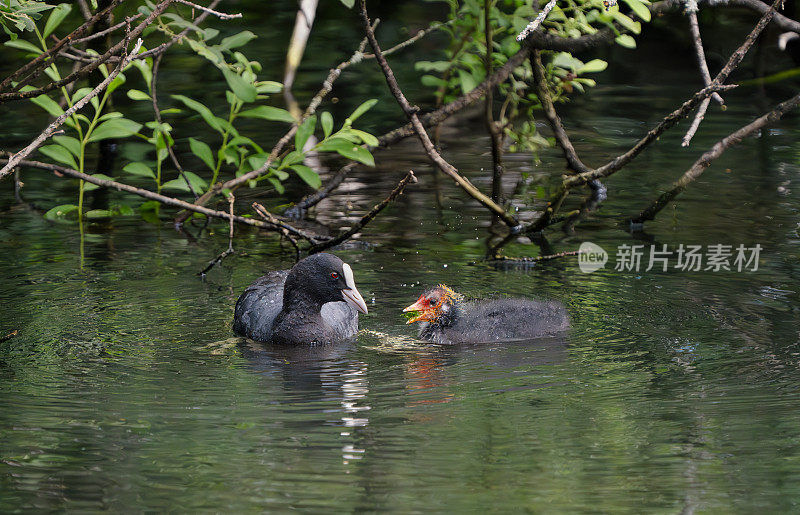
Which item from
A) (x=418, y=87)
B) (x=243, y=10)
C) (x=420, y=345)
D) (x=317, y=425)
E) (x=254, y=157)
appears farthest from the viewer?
(x=243, y=10)

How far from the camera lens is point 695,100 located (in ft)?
25.7

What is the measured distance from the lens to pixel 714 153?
8617 millimetres

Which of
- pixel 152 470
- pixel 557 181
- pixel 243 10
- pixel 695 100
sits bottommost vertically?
pixel 152 470

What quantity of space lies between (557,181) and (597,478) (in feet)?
20.1

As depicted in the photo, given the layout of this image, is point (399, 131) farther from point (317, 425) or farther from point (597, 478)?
point (597, 478)

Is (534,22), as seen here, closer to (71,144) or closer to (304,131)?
(304,131)

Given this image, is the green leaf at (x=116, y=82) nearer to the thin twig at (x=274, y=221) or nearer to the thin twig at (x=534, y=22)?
the thin twig at (x=274, y=221)

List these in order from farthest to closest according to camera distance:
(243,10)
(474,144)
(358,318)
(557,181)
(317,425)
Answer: (243,10)
(474,144)
(557,181)
(358,318)
(317,425)

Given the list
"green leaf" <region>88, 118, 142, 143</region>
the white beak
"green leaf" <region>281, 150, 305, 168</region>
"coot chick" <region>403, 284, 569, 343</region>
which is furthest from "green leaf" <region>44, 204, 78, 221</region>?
"coot chick" <region>403, 284, 569, 343</region>

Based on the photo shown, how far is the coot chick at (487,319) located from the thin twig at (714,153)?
83.9 inches

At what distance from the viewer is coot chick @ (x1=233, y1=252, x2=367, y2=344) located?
7.37 metres

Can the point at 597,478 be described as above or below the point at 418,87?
below

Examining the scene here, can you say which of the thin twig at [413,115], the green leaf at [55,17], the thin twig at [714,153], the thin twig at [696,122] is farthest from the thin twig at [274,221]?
the thin twig at [696,122]

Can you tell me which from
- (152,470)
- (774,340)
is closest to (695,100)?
(774,340)
